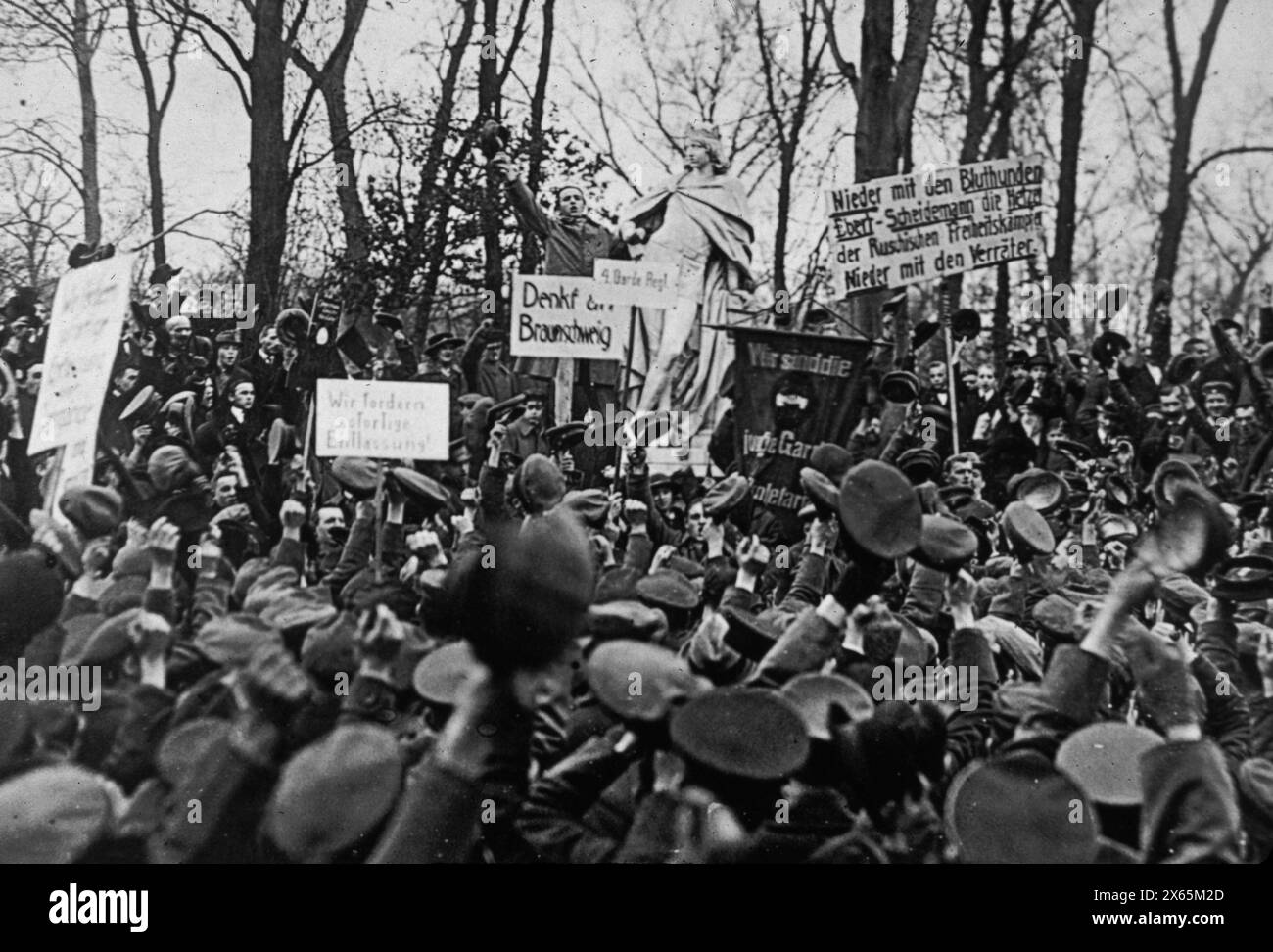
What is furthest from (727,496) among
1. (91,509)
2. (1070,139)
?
(91,509)

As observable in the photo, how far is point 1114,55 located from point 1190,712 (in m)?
2.13

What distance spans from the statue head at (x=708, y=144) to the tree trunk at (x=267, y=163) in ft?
4.22

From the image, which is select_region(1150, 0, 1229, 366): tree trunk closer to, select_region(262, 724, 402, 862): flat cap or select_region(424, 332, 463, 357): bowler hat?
select_region(424, 332, 463, 357): bowler hat

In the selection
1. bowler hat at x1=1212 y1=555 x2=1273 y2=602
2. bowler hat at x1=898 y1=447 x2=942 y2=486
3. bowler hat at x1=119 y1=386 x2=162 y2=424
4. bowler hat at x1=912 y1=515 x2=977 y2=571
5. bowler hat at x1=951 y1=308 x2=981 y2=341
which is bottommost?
bowler hat at x1=1212 y1=555 x2=1273 y2=602

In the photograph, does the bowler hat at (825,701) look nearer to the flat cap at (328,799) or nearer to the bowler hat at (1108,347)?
the flat cap at (328,799)

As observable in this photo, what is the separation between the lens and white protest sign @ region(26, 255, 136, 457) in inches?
186

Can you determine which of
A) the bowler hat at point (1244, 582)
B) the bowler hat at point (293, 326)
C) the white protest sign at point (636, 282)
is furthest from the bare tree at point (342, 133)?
the bowler hat at point (1244, 582)

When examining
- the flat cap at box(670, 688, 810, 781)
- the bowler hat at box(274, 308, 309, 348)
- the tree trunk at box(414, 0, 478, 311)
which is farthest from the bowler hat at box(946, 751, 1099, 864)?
the bowler hat at box(274, 308, 309, 348)

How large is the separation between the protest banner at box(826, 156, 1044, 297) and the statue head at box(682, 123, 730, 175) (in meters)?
0.38

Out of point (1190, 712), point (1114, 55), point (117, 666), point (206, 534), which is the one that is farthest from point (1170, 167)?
point (117, 666)

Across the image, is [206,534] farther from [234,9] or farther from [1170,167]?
[1170,167]

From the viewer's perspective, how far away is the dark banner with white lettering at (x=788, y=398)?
498 centimetres

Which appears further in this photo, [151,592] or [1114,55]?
[1114,55]
